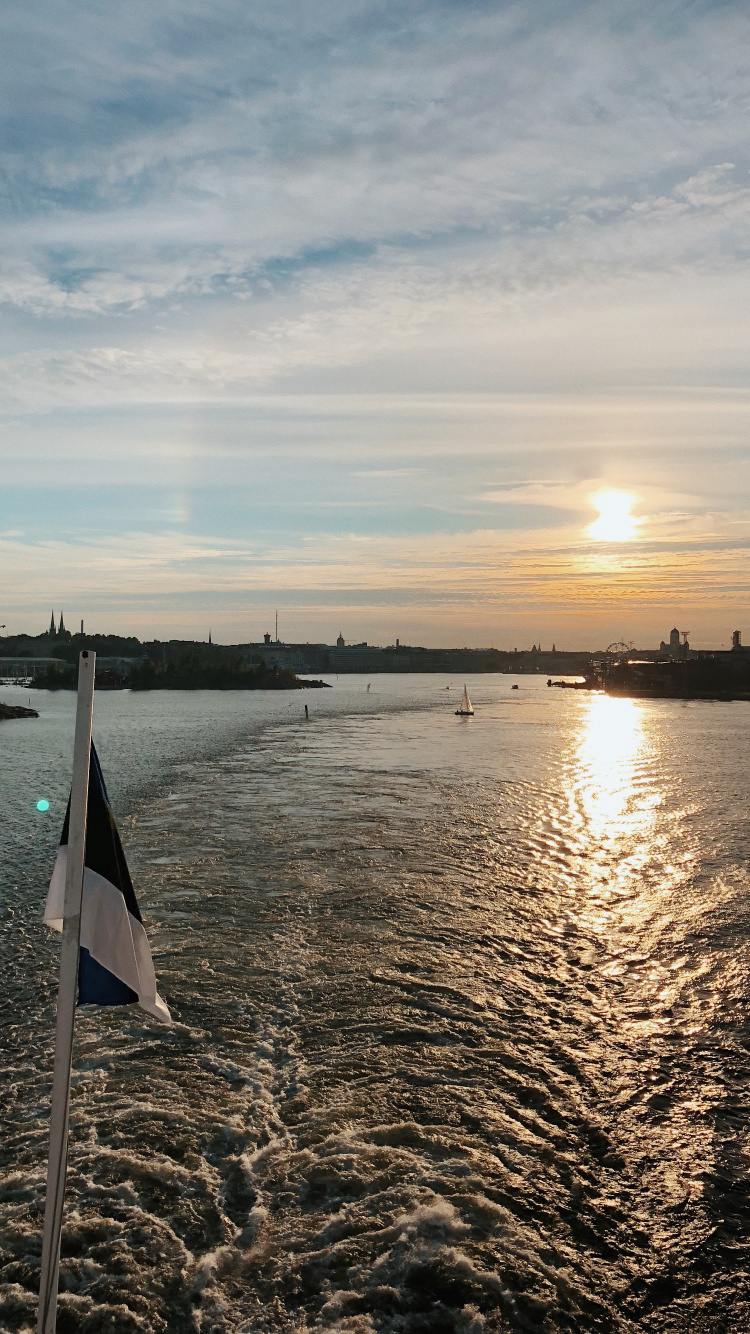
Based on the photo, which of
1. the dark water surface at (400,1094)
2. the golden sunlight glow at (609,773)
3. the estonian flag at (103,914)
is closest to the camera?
the estonian flag at (103,914)

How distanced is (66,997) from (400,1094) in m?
6.00

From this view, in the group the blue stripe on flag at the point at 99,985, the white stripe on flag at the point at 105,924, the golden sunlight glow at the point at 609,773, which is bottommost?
the golden sunlight glow at the point at 609,773

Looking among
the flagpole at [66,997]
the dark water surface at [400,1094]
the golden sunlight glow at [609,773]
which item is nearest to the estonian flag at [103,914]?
the flagpole at [66,997]

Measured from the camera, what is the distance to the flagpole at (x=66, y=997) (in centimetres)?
462

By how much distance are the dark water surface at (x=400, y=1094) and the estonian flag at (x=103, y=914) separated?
10.2 ft

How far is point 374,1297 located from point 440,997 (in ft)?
20.1

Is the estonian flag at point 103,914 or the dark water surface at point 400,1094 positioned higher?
the estonian flag at point 103,914

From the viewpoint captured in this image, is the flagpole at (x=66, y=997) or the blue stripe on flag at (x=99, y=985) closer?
the flagpole at (x=66, y=997)

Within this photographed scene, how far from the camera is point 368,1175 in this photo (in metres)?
8.02

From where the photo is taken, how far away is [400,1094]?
31.3 feet

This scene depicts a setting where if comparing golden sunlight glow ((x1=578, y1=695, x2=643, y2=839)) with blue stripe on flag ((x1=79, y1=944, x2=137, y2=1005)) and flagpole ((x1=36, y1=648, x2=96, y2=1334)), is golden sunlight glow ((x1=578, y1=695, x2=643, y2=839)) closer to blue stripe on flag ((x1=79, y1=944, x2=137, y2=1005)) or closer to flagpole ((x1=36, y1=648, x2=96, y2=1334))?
blue stripe on flag ((x1=79, y1=944, x2=137, y2=1005))

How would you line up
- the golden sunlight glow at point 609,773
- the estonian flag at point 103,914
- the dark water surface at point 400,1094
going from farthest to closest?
the golden sunlight glow at point 609,773, the dark water surface at point 400,1094, the estonian flag at point 103,914

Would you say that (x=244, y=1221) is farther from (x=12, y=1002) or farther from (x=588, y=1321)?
(x=12, y=1002)

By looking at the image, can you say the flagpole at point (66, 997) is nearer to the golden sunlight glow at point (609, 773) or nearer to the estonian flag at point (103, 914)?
the estonian flag at point (103, 914)
